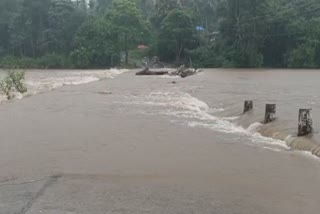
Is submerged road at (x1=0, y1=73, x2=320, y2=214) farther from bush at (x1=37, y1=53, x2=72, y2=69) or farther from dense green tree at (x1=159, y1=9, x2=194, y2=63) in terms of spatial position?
bush at (x1=37, y1=53, x2=72, y2=69)

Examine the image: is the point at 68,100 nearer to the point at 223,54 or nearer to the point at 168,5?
the point at 223,54

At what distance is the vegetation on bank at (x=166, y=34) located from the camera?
64125 millimetres

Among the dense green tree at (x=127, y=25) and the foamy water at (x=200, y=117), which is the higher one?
the dense green tree at (x=127, y=25)

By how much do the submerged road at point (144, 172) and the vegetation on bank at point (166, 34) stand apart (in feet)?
172

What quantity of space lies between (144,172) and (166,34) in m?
62.5

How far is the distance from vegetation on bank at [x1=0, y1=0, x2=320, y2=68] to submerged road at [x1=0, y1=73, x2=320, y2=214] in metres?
52.4

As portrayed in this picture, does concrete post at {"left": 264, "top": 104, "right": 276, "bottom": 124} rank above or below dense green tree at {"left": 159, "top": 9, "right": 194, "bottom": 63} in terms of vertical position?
below

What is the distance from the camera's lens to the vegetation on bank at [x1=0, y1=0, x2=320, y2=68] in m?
64.1

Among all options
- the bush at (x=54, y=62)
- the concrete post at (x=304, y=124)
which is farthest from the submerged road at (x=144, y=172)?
the bush at (x=54, y=62)

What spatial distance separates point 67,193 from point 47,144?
4.52 m

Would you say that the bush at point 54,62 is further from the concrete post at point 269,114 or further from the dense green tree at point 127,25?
the concrete post at point 269,114

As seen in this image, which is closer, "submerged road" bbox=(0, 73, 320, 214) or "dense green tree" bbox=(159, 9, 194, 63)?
"submerged road" bbox=(0, 73, 320, 214)

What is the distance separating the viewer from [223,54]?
223ft

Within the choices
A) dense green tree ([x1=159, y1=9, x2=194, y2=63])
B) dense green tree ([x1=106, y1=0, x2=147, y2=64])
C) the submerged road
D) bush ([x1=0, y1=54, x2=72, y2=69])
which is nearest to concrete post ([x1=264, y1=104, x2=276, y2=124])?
the submerged road
